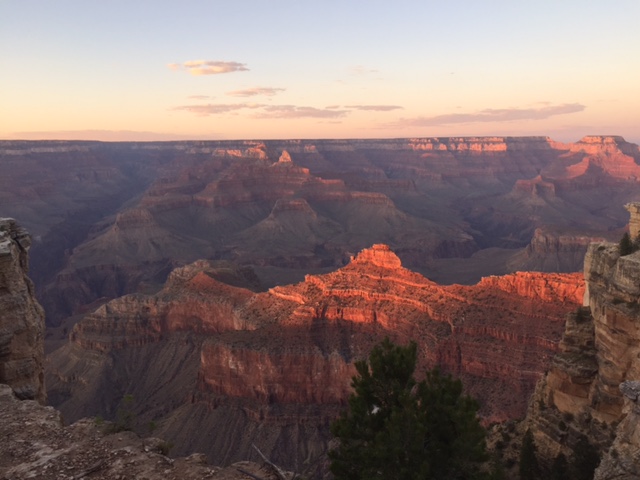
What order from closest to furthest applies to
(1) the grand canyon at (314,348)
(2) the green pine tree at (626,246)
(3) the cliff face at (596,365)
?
1. (3) the cliff face at (596,365)
2. (1) the grand canyon at (314,348)
3. (2) the green pine tree at (626,246)

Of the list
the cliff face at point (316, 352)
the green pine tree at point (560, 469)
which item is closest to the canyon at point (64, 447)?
the green pine tree at point (560, 469)

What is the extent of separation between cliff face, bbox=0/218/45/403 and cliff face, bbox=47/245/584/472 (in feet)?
96.1

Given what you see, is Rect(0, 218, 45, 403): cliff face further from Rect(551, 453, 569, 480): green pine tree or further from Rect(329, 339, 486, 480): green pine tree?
Rect(551, 453, 569, 480): green pine tree

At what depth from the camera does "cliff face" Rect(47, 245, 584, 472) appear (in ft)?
151

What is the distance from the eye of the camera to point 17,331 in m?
24.5

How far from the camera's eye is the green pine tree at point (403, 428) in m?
16.1

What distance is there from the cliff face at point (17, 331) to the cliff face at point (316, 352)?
29300mm

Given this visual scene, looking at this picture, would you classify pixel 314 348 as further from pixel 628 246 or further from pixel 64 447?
pixel 64 447

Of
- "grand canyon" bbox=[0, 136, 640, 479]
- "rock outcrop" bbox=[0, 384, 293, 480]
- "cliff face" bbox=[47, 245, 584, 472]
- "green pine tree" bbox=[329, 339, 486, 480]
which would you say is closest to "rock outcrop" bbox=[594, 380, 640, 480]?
"grand canyon" bbox=[0, 136, 640, 479]

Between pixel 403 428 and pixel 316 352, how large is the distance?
3800cm

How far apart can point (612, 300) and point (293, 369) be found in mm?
36519

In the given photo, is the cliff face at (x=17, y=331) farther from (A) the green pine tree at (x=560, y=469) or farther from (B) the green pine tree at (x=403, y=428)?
(A) the green pine tree at (x=560, y=469)

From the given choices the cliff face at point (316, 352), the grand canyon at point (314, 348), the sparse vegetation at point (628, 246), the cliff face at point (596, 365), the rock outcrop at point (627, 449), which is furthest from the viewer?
the cliff face at point (316, 352)

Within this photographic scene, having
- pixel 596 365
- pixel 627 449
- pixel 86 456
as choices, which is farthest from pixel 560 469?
pixel 86 456
